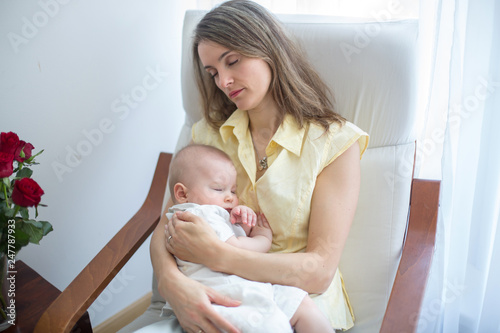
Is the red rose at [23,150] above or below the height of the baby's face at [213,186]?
above

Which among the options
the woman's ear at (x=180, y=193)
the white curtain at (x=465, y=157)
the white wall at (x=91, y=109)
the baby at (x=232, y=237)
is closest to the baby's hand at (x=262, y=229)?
the baby at (x=232, y=237)

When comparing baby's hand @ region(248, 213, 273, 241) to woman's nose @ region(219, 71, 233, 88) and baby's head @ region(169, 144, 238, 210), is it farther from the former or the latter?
woman's nose @ region(219, 71, 233, 88)

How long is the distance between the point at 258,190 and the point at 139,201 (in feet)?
3.04

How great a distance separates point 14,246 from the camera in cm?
118

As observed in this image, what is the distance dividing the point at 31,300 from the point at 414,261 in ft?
3.86

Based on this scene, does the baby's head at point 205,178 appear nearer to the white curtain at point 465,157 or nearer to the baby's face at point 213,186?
the baby's face at point 213,186

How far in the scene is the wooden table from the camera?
49.6 inches

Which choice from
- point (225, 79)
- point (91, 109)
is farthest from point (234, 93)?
point (91, 109)

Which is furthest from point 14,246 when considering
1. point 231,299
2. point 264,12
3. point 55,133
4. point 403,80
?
point 403,80

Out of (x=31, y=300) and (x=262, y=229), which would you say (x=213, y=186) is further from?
(x=31, y=300)

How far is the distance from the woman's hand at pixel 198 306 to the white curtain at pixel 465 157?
727 millimetres

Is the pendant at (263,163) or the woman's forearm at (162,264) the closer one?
the woman's forearm at (162,264)

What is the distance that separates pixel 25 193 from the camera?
1.12m

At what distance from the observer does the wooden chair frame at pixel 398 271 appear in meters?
1.04
